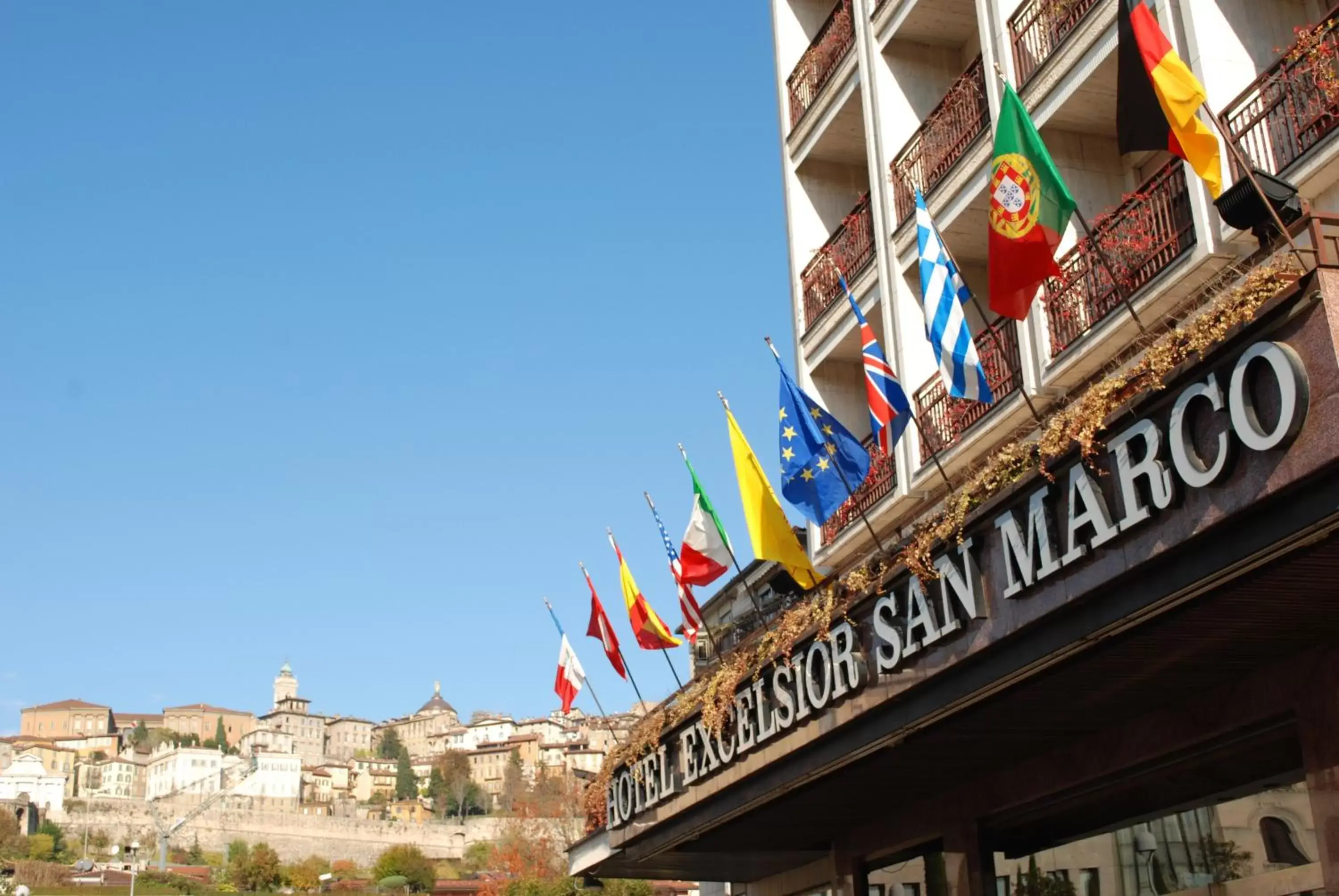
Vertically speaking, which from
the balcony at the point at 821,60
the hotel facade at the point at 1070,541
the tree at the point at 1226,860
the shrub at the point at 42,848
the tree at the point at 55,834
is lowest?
the tree at the point at 1226,860

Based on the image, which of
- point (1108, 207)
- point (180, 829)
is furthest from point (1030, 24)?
point (180, 829)

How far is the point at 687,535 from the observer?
1970 centimetres

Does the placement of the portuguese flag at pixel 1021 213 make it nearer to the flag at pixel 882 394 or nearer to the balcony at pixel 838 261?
the flag at pixel 882 394

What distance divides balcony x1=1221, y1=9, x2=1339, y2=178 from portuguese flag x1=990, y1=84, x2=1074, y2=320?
190cm

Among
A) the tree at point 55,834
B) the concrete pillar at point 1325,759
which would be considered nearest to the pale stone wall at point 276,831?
the tree at point 55,834

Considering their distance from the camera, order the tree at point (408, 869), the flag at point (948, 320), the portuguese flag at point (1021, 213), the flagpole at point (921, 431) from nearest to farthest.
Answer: the portuguese flag at point (1021, 213)
the flag at point (948, 320)
the flagpole at point (921, 431)
the tree at point (408, 869)

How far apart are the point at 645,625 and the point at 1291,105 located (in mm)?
12167

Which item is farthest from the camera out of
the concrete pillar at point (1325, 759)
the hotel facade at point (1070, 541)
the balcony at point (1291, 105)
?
the balcony at point (1291, 105)

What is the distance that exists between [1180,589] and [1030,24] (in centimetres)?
891

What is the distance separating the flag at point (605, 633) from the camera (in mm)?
23609

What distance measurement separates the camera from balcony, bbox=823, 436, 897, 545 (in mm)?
19609

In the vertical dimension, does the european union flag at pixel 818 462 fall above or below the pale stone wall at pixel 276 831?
below

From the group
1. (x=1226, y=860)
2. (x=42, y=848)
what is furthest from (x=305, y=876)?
(x=1226, y=860)

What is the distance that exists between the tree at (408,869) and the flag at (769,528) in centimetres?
12986
